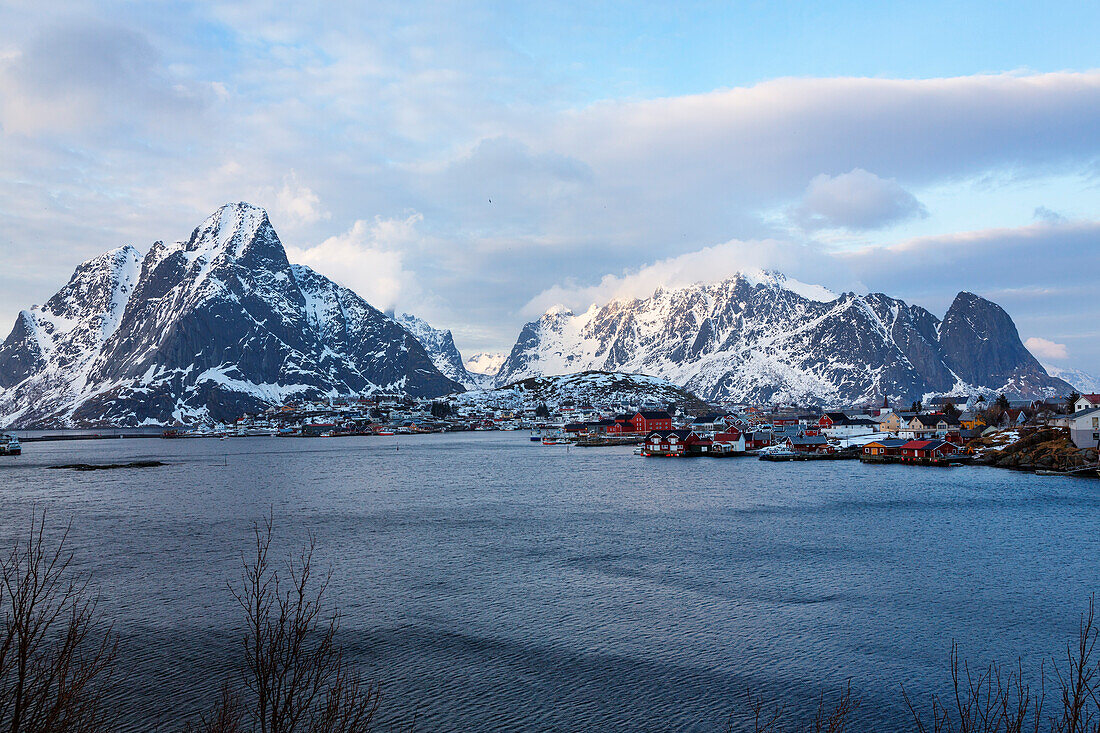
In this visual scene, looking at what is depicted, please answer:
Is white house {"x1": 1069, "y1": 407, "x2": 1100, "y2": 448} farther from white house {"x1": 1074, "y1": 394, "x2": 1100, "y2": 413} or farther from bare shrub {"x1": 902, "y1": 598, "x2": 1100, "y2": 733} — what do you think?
bare shrub {"x1": 902, "y1": 598, "x2": 1100, "y2": 733}

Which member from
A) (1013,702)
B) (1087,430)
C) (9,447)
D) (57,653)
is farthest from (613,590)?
(9,447)

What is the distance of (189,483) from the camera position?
8688 cm

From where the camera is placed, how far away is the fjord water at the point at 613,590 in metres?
23.7

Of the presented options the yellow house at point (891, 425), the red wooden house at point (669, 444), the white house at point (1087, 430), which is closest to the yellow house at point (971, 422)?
the yellow house at point (891, 425)

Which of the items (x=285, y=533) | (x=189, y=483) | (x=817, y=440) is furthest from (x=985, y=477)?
(x=189, y=483)

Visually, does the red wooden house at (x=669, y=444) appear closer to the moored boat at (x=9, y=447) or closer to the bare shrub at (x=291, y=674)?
the bare shrub at (x=291, y=674)

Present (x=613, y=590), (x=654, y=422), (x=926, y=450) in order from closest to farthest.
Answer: (x=613, y=590), (x=926, y=450), (x=654, y=422)

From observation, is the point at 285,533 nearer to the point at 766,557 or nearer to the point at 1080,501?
the point at 766,557

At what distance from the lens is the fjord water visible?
23.7 metres

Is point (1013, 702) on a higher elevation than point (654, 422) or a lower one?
lower

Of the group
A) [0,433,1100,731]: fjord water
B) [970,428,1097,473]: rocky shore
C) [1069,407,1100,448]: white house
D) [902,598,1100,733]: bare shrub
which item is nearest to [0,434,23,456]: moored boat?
[0,433,1100,731]: fjord water

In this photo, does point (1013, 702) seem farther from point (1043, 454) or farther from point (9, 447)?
point (9, 447)

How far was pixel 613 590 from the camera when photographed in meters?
35.1

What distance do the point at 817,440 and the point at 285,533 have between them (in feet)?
319
